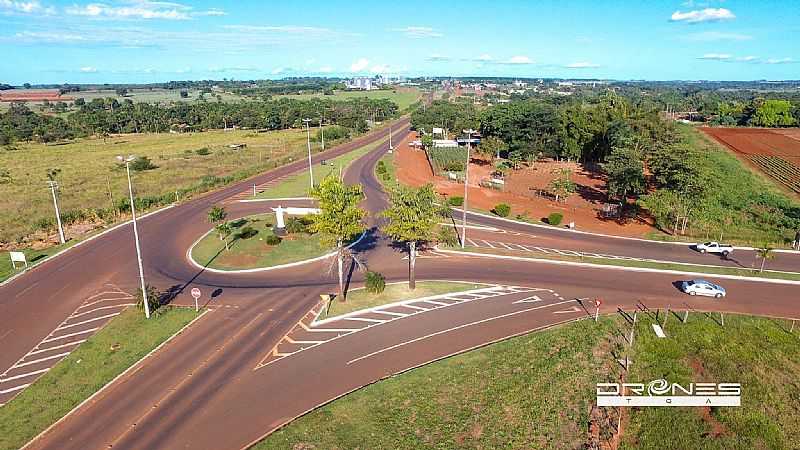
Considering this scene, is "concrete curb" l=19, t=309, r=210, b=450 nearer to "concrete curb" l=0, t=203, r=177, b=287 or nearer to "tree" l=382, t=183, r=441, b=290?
"tree" l=382, t=183, r=441, b=290

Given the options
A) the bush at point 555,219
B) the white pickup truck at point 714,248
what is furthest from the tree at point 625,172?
the white pickup truck at point 714,248

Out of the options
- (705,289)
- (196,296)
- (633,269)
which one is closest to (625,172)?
(633,269)

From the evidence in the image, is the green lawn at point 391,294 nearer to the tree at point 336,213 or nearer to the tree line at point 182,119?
the tree at point 336,213

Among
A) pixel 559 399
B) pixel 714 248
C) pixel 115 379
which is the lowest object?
pixel 559 399

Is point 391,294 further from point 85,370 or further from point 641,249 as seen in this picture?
point 641,249

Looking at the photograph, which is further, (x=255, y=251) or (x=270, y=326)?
(x=255, y=251)

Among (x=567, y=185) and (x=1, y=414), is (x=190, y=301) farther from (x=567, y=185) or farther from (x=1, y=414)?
(x=567, y=185)
